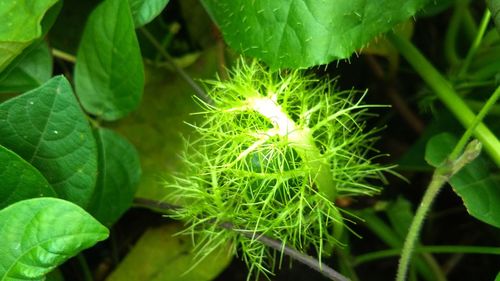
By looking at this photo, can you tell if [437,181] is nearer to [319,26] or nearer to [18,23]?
[319,26]

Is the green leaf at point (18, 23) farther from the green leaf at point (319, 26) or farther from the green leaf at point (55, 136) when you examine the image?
the green leaf at point (319, 26)

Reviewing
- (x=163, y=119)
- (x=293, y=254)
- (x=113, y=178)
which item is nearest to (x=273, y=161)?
(x=293, y=254)

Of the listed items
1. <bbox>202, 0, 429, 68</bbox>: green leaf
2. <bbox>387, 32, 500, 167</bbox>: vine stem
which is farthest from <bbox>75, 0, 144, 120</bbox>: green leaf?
<bbox>387, 32, 500, 167</bbox>: vine stem

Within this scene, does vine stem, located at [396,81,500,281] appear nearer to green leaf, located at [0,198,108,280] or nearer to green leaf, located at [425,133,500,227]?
green leaf, located at [425,133,500,227]

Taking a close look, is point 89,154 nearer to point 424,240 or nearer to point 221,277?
point 221,277

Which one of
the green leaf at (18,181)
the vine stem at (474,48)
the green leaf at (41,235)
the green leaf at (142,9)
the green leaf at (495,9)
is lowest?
the green leaf at (41,235)

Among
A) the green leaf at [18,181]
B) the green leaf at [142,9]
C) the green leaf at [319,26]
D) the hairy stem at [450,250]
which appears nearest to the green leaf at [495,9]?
the green leaf at [319,26]

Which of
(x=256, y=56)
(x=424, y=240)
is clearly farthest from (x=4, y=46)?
(x=424, y=240)
